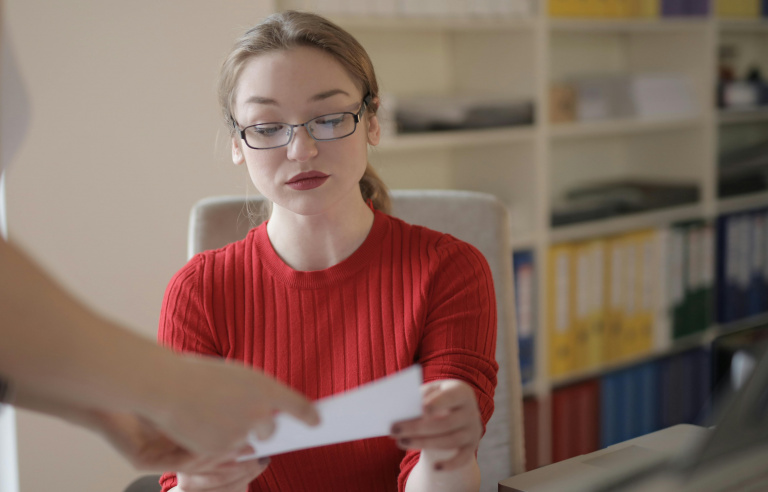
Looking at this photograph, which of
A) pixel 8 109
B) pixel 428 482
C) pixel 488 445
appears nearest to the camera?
pixel 428 482

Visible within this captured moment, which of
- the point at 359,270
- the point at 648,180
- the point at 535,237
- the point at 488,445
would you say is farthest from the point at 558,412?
the point at 359,270

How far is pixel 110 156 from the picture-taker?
1615 millimetres

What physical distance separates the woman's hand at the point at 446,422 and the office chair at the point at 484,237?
42 centimetres

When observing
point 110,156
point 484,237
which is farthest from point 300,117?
point 110,156

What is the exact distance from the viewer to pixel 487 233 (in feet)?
4.04

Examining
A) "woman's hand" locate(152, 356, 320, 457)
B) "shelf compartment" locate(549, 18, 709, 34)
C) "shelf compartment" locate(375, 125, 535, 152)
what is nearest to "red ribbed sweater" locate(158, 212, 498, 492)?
"woman's hand" locate(152, 356, 320, 457)

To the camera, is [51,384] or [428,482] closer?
[51,384]

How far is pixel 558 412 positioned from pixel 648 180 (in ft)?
3.31

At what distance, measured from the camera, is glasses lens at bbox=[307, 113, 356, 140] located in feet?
3.18

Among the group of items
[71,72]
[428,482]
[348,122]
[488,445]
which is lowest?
[488,445]

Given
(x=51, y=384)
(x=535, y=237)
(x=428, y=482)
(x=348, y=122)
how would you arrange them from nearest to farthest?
(x=51, y=384)
(x=428, y=482)
(x=348, y=122)
(x=535, y=237)

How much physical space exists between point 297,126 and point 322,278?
21cm

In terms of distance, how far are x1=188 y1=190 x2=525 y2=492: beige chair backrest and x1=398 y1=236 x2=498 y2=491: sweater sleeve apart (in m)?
0.15

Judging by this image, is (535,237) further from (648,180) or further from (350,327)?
(350,327)
